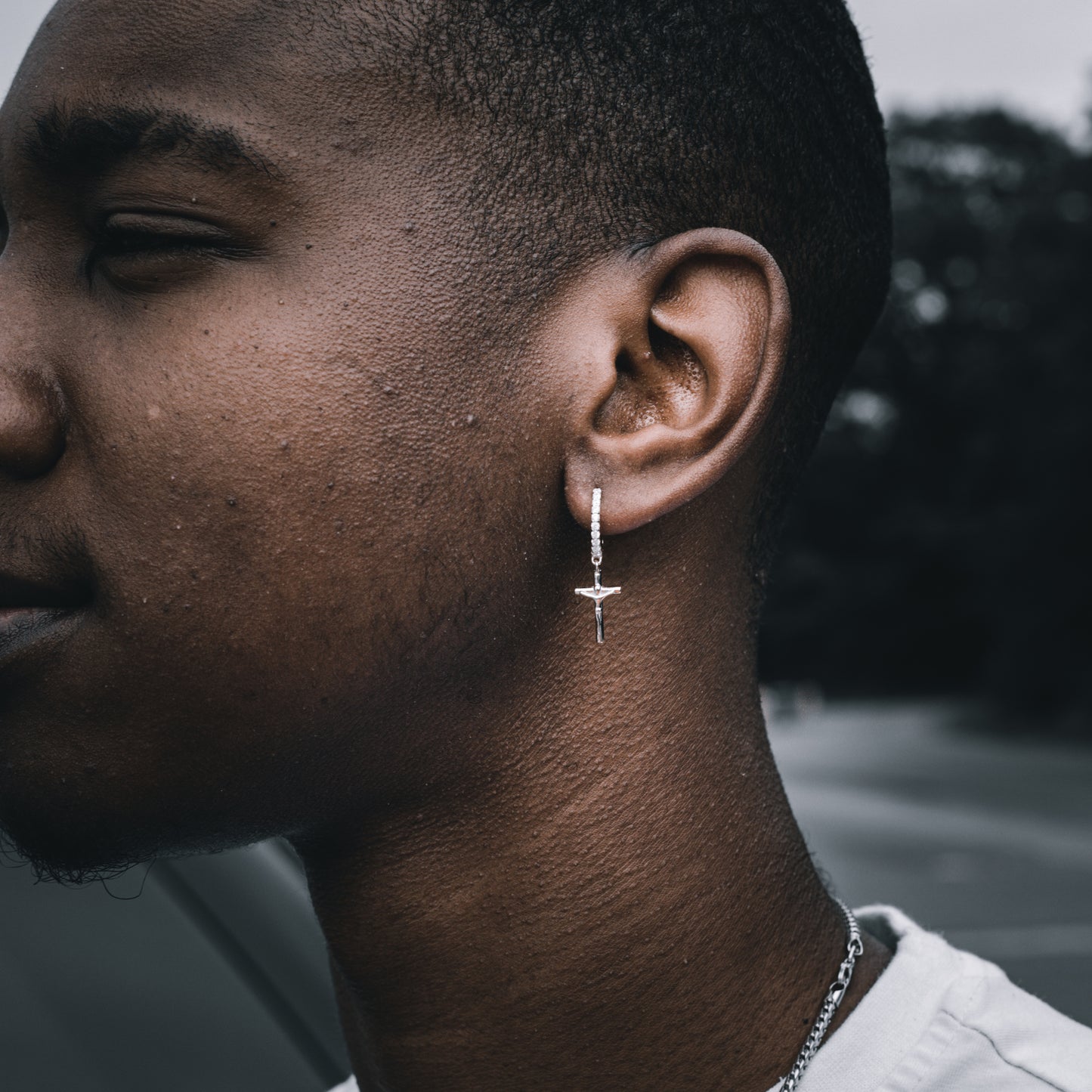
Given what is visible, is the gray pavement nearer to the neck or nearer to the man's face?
the neck

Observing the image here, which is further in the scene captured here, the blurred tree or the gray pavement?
the blurred tree

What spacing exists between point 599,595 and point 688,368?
1.10ft

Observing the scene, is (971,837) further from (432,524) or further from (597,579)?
(432,524)

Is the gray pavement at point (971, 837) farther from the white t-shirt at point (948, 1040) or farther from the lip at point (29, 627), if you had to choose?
the lip at point (29, 627)

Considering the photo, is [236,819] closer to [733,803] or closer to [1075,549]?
[733,803]

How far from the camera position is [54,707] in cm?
164

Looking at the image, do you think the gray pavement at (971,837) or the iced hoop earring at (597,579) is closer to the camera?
the iced hoop earring at (597,579)

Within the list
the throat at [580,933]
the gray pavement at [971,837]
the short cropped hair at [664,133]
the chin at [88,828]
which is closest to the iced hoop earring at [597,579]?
the throat at [580,933]

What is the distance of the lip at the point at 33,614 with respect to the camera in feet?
5.33

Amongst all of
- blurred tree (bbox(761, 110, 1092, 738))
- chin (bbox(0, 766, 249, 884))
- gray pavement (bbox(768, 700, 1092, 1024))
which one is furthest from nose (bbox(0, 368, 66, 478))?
blurred tree (bbox(761, 110, 1092, 738))

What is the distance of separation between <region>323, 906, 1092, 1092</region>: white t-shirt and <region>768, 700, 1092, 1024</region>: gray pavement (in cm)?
97

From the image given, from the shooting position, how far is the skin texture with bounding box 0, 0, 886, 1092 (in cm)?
163

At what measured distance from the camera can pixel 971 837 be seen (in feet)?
43.1

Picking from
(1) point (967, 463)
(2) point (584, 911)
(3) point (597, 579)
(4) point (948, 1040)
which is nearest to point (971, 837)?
(4) point (948, 1040)
